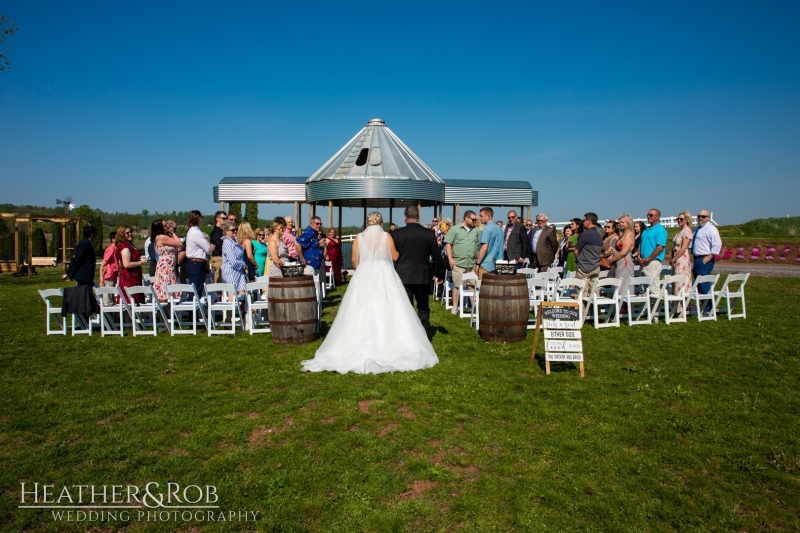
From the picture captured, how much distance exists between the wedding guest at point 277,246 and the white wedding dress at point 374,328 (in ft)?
7.91

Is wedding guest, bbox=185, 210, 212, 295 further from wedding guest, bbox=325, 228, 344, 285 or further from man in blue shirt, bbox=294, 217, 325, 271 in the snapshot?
wedding guest, bbox=325, 228, 344, 285

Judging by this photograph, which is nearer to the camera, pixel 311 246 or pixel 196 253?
pixel 196 253

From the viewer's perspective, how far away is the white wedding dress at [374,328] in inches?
262

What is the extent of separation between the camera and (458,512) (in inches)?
139

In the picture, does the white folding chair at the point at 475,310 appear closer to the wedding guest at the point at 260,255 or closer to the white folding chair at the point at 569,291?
the white folding chair at the point at 569,291

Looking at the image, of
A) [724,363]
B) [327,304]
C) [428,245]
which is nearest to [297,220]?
[327,304]

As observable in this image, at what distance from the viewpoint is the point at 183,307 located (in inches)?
352

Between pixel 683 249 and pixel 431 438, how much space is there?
7745mm

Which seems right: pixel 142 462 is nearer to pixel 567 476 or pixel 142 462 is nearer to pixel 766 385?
pixel 567 476

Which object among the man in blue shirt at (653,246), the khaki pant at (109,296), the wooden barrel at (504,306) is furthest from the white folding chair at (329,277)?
the man in blue shirt at (653,246)

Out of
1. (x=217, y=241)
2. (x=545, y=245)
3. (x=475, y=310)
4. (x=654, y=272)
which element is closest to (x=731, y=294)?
(x=654, y=272)

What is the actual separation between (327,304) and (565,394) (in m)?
7.63

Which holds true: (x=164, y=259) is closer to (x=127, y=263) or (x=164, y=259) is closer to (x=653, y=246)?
(x=127, y=263)

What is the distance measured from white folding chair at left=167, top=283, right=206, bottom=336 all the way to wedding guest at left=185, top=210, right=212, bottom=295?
277mm
